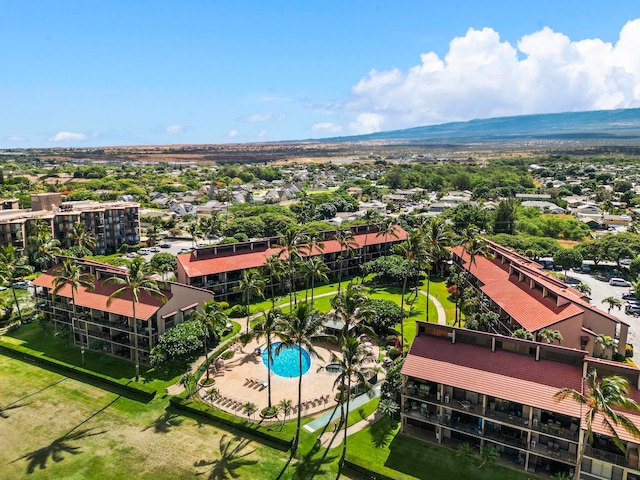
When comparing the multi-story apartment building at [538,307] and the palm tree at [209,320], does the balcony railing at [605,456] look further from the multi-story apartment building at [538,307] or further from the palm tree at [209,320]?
the palm tree at [209,320]

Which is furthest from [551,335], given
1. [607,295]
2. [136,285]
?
[136,285]

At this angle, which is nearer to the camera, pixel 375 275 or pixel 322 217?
pixel 375 275

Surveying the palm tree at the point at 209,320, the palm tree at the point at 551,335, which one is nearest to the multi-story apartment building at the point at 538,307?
the palm tree at the point at 551,335

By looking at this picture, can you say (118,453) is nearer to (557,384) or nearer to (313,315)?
(313,315)

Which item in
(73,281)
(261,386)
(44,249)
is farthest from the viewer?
(44,249)

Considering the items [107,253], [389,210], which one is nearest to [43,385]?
[107,253]

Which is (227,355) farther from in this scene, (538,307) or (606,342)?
(606,342)
